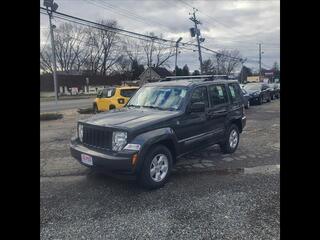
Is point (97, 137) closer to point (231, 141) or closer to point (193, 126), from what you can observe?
point (193, 126)

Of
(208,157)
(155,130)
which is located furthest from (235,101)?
(155,130)

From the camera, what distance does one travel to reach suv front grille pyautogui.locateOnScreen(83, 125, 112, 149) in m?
4.80

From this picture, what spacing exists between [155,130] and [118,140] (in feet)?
2.11

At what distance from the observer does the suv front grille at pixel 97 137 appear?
4.80 meters

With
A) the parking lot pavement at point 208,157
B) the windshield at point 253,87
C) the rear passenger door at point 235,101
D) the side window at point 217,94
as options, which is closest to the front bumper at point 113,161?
the parking lot pavement at point 208,157

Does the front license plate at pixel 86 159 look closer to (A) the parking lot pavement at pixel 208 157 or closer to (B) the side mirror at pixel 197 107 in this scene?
(A) the parking lot pavement at pixel 208 157

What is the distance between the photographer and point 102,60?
7606 centimetres

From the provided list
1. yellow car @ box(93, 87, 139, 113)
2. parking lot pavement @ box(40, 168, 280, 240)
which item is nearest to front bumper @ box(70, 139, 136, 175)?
parking lot pavement @ box(40, 168, 280, 240)

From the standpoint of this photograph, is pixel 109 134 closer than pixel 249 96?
Yes

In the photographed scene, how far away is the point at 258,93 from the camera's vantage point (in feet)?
72.8

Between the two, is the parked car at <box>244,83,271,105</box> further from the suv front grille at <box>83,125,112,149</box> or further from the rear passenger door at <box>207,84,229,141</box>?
the suv front grille at <box>83,125,112,149</box>

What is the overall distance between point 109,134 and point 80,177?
56.0 inches

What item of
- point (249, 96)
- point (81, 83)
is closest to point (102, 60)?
point (81, 83)
